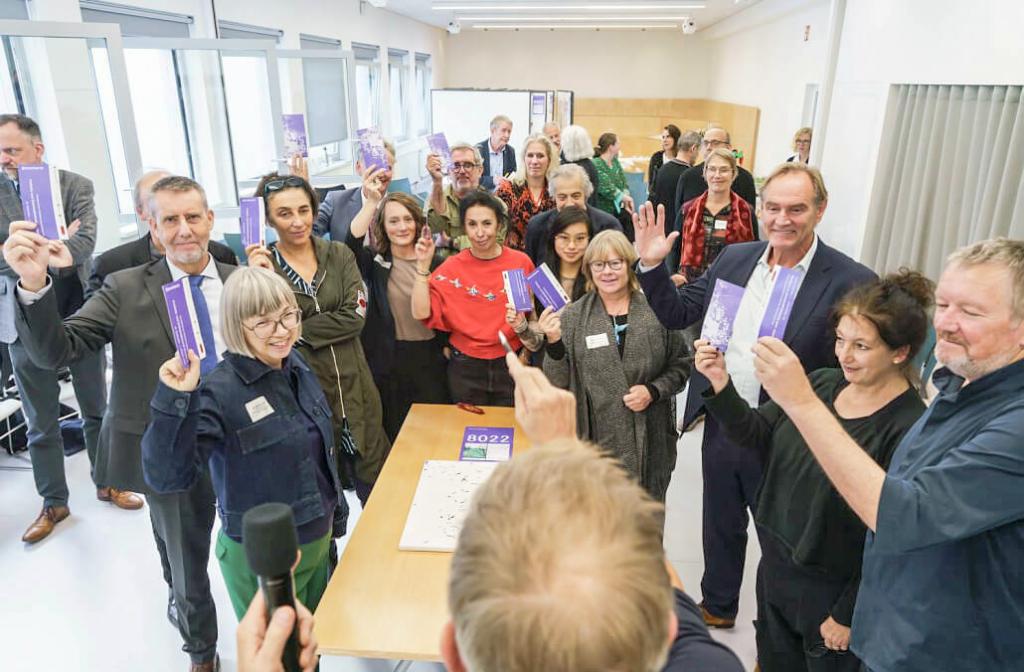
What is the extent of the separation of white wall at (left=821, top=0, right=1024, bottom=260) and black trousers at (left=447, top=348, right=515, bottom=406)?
246cm

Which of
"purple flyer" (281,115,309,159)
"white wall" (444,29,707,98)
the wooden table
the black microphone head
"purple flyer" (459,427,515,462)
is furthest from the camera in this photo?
"white wall" (444,29,707,98)

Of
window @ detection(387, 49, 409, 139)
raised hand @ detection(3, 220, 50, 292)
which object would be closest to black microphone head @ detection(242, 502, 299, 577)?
raised hand @ detection(3, 220, 50, 292)

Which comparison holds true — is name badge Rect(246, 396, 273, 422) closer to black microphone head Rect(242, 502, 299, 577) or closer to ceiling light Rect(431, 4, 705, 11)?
black microphone head Rect(242, 502, 299, 577)

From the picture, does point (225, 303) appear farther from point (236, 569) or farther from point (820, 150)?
point (820, 150)

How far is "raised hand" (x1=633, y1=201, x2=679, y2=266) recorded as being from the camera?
2.26 metres

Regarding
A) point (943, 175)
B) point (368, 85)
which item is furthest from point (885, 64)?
point (368, 85)

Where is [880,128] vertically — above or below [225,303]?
above

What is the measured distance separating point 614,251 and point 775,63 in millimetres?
8987

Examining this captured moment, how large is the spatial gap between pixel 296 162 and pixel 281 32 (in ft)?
15.9

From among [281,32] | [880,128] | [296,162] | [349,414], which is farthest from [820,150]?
[281,32]

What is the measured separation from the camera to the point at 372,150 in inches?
137

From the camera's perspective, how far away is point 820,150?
461 centimetres

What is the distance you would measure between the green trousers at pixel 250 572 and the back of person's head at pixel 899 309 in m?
1.69

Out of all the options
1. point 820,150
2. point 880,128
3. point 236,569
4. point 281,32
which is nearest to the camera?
point 236,569
